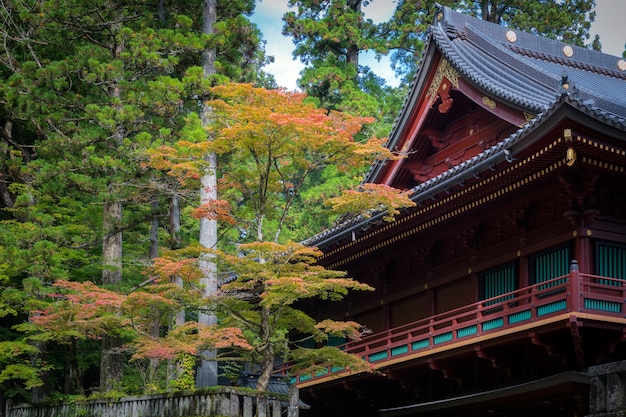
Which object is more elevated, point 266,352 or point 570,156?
point 570,156

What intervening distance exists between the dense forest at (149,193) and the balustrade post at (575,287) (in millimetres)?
3812

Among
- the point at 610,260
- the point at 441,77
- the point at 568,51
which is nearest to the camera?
the point at 610,260

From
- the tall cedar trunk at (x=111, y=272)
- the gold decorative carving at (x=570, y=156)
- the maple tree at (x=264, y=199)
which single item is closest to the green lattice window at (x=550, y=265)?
the gold decorative carving at (x=570, y=156)

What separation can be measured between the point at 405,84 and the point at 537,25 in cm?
830

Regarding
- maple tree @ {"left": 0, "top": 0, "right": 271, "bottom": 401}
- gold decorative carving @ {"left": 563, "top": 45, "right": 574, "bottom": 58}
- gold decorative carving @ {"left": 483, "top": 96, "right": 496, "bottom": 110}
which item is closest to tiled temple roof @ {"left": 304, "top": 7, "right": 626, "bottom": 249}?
gold decorative carving @ {"left": 563, "top": 45, "right": 574, "bottom": 58}

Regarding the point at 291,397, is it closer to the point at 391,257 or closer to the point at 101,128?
the point at 391,257

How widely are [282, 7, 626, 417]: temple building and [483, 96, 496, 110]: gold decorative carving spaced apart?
0.23 ft

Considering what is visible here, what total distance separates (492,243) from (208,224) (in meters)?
6.77

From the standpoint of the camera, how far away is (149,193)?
2394 centimetres

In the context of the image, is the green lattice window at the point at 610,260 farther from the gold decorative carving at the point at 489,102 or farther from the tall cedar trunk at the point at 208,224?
the tall cedar trunk at the point at 208,224

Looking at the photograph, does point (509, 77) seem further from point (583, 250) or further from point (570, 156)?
point (570, 156)

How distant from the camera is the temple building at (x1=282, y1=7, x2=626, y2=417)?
1612 centimetres

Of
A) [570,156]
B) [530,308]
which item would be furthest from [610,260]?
[570,156]

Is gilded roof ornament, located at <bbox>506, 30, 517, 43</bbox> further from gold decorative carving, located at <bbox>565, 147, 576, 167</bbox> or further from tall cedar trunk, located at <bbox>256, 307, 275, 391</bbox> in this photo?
tall cedar trunk, located at <bbox>256, 307, 275, 391</bbox>
